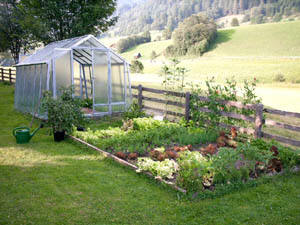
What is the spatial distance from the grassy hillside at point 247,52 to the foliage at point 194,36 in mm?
2181

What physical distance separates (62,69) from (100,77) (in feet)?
4.81

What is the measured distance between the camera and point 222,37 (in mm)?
63781

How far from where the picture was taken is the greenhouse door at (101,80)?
1041 cm

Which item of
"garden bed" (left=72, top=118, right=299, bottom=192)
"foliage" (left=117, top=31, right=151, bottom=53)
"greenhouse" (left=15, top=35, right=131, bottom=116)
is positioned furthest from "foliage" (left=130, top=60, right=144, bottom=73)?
"foliage" (left=117, top=31, right=151, bottom=53)

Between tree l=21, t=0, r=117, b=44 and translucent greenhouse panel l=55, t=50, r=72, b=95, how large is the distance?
271 inches

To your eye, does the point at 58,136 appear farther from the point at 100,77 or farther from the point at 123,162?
the point at 100,77

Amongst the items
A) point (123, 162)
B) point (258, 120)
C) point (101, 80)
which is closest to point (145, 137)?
point (123, 162)

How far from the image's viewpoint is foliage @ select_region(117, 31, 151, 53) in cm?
7969

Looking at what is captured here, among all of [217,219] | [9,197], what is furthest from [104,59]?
Answer: [217,219]

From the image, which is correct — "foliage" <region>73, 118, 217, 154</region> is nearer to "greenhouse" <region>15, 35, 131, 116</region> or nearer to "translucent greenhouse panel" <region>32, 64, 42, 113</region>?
"greenhouse" <region>15, 35, 131, 116</region>

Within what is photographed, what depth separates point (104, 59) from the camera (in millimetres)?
10594

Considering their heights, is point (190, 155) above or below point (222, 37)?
below

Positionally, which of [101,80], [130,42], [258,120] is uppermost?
[130,42]

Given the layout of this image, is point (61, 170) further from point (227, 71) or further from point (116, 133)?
point (227, 71)
